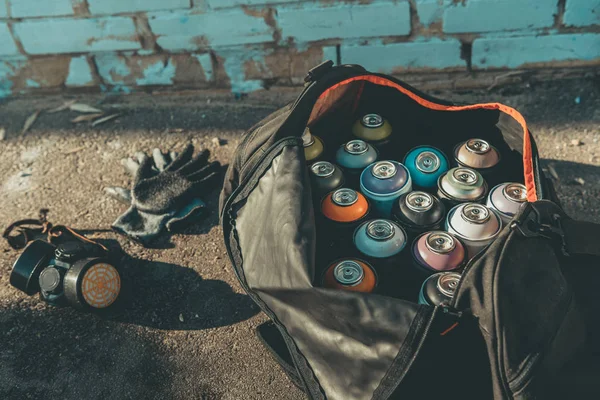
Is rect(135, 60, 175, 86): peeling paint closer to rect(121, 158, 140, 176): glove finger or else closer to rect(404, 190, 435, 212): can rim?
rect(121, 158, 140, 176): glove finger

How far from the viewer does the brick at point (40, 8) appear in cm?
272

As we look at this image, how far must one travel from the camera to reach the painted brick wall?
8.39ft

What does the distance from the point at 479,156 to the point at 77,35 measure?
2.21 metres

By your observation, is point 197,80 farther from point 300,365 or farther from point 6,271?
point 300,365

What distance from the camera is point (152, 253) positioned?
223 cm

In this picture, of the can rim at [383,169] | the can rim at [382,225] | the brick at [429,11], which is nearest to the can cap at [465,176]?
the can rim at [383,169]

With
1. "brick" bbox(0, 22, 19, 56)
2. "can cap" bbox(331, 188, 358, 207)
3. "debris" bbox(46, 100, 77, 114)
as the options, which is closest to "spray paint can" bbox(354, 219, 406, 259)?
"can cap" bbox(331, 188, 358, 207)

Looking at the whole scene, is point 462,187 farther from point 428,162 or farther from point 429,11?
point 429,11

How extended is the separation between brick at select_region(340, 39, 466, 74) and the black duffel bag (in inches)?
38.9

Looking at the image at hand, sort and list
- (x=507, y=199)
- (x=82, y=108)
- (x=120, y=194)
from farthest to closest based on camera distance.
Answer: (x=82, y=108)
(x=120, y=194)
(x=507, y=199)

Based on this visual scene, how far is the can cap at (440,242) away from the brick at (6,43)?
2.54 m

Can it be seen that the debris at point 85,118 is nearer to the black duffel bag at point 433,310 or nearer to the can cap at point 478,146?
the black duffel bag at point 433,310

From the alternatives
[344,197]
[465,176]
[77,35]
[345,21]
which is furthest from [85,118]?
[465,176]

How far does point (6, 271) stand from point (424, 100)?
1.84 m
